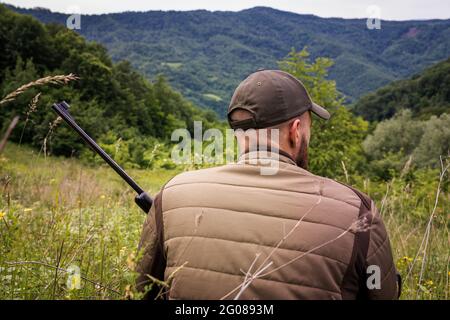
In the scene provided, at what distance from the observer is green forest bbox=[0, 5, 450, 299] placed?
184 cm

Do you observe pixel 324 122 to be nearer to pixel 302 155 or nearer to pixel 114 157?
pixel 114 157

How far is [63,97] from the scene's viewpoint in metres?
30.1

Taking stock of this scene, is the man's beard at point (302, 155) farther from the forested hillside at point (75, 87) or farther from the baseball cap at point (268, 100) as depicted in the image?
the forested hillside at point (75, 87)

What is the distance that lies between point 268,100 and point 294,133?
0.17 m

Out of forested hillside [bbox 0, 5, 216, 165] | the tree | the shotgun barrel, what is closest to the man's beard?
the shotgun barrel

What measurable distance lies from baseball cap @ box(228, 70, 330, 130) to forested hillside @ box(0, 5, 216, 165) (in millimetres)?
23848

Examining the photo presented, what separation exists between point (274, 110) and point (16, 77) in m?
31.9

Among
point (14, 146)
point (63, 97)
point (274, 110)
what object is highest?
point (274, 110)

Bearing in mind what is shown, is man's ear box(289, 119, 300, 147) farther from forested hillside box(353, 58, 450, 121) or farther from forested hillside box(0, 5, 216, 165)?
forested hillside box(353, 58, 450, 121)

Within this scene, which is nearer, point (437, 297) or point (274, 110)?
point (274, 110)

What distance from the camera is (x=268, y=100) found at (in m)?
1.59

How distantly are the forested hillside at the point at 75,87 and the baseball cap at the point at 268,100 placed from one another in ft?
78.2
